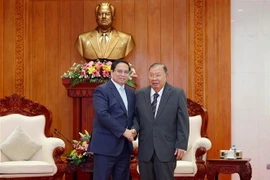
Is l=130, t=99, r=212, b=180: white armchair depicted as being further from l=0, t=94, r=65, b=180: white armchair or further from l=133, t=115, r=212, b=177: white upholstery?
l=0, t=94, r=65, b=180: white armchair

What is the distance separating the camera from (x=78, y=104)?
6934mm

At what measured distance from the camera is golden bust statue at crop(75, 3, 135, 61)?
6918 millimetres

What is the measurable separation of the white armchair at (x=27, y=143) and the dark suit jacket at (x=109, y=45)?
0.95m

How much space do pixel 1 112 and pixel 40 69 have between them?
108cm

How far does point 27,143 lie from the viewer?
6.22 meters

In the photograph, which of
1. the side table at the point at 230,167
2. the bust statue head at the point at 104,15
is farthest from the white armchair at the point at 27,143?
the side table at the point at 230,167

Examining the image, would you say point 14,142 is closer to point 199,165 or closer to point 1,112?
point 1,112

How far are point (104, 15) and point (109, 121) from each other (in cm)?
272

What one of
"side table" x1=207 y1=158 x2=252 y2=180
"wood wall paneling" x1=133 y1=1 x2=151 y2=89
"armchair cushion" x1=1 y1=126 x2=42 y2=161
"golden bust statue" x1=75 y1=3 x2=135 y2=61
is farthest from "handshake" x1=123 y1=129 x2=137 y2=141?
"wood wall paneling" x1=133 y1=1 x2=151 y2=89

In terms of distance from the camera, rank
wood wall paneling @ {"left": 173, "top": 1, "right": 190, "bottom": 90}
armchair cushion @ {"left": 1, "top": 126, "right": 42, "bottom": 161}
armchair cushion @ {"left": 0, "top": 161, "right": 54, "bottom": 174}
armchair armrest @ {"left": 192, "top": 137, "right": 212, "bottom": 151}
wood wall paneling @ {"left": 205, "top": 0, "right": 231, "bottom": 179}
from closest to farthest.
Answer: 1. armchair cushion @ {"left": 0, "top": 161, "right": 54, "bottom": 174}
2. armchair cushion @ {"left": 1, "top": 126, "right": 42, "bottom": 161}
3. armchair armrest @ {"left": 192, "top": 137, "right": 212, "bottom": 151}
4. wood wall paneling @ {"left": 205, "top": 0, "right": 231, "bottom": 179}
5. wood wall paneling @ {"left": 173, "top": 1, "right": 190, "bottom": 90}

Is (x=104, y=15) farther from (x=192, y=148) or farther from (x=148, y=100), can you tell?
(x=148, y=100)

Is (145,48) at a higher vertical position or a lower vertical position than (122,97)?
higher

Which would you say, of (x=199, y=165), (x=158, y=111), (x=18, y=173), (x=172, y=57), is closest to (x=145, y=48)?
(x=172, y=57)

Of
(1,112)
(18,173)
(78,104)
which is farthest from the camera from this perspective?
(78,104)
